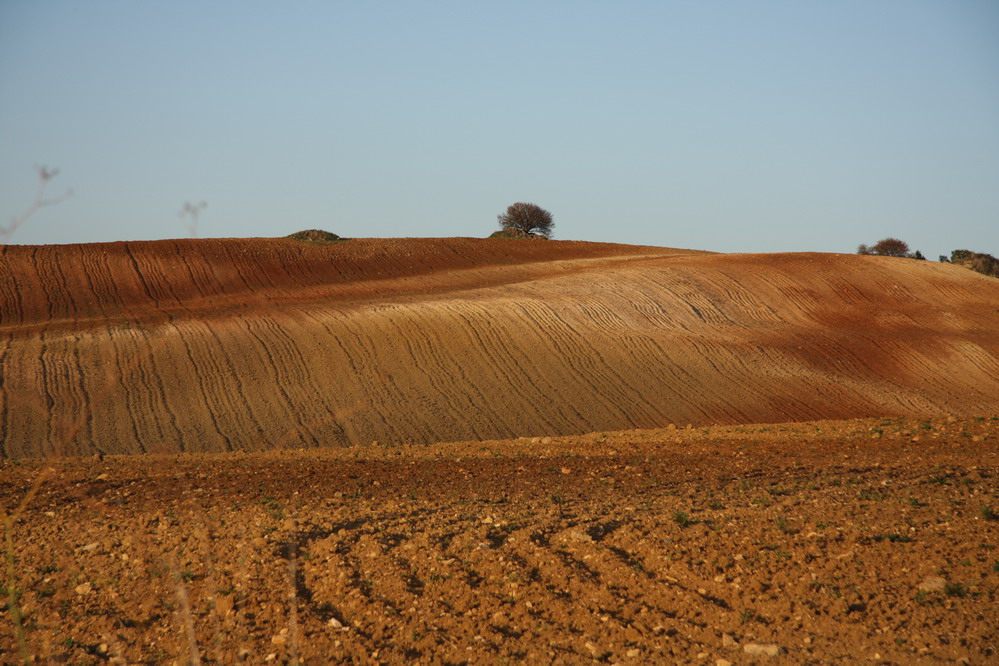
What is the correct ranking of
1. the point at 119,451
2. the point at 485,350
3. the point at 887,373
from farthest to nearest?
the point at 887,373 → the point at 485,350 → the point at 119,451

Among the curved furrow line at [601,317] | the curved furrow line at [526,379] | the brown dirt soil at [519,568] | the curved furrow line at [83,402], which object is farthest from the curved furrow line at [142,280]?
the brown dirt soil at [519,568]

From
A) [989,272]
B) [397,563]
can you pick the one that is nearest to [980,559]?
[397,563]

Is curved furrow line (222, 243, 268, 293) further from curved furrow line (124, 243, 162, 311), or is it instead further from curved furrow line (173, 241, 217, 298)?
curved furrow line (124, 243, 162, 311)

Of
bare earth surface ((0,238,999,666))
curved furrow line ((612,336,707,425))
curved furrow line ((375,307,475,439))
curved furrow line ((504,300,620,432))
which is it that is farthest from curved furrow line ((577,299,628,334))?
curved furrow line ((375,307,475,439))

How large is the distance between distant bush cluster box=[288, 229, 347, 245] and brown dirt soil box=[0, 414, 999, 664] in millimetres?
39604

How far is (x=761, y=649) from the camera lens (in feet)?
20.9

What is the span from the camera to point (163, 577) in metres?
7.83

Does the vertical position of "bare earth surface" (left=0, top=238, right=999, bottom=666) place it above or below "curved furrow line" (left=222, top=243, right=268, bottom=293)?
below

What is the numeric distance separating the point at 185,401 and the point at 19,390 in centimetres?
425

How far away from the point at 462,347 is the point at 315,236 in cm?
2782

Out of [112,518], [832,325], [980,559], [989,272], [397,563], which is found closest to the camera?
[980,559]

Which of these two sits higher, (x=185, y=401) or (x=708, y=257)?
(x=708, y=257)

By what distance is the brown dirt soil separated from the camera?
21.5 feet

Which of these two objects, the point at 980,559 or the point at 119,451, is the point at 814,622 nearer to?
the point at 980,559
